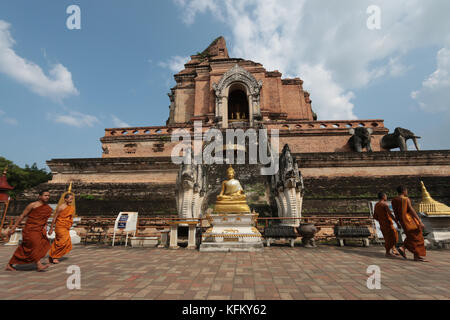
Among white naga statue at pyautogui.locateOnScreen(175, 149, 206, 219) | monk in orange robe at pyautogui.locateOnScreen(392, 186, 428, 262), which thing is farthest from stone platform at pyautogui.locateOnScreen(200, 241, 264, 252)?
monk in orange robe at pyautogui.locateOnScreen(392, 186, 428, 262)

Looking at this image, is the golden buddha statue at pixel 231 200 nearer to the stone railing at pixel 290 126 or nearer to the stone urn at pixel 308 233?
the stone urn at pixel 308 233

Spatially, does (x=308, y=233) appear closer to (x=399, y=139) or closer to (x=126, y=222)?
(x=126, y=222)

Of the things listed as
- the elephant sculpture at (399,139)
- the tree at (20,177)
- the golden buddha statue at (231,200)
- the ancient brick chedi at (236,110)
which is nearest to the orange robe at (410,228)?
the golden buddha statue at (231,200)

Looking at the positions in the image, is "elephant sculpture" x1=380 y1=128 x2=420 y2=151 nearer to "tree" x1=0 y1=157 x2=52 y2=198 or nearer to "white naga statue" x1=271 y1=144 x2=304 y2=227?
"white naga statue" x1=271 y1=144 x2=304 y2=227

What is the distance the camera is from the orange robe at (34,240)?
4.41 metres

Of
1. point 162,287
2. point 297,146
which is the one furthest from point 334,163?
point 162,287

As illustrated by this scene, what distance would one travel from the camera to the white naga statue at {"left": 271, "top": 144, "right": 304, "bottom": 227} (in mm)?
8758

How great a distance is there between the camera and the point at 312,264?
470 cm

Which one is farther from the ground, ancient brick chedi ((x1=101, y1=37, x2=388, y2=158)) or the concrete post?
ancient brick chedi ((x1=101, y1=37, x2=388, y2=158))

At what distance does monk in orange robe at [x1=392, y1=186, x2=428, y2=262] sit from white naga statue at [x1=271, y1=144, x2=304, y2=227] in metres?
3.48

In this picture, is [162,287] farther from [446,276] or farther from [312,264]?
[446,276]

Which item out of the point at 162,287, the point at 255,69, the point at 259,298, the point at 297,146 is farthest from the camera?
the point at 255,69

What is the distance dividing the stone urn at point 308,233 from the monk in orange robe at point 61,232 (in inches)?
262
